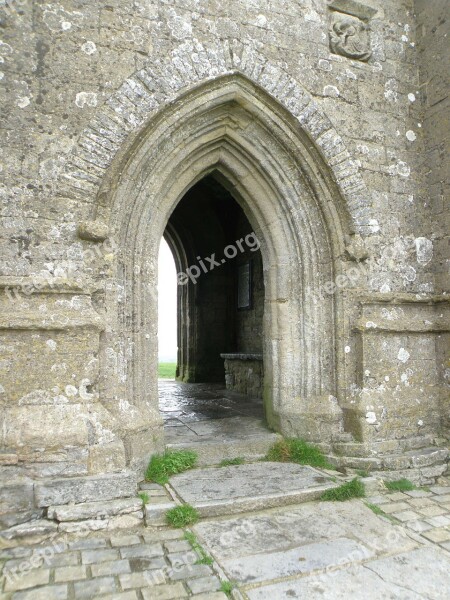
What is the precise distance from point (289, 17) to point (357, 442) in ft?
12.8

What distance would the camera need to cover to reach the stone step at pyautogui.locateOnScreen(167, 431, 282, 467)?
13.0 feet

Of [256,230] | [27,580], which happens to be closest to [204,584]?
[27,580]

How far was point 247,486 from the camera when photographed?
3.47 m

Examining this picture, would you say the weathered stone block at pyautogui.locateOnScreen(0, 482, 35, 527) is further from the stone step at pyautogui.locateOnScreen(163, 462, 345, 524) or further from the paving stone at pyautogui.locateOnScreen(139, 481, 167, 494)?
the stone step at pyautogui.locateOnScreen(163, 462, 345, 524)

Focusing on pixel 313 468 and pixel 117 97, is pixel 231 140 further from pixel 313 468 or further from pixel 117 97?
pixel 313 468

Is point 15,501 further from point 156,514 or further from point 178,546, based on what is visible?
point 178,546

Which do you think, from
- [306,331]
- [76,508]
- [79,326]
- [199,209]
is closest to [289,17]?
[306,331]

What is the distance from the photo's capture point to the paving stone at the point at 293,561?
2.47m

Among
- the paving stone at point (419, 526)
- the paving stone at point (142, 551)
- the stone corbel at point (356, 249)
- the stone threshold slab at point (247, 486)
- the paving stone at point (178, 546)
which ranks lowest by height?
the paving stone at point (419, 526)

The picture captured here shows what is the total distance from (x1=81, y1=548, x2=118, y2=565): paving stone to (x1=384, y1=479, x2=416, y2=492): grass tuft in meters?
→ 2.23

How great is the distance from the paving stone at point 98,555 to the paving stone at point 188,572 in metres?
0.37

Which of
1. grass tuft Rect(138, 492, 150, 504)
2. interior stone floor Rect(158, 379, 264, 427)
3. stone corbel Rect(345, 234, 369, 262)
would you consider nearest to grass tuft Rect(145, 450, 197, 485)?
grass tuft Rect(138, 492, 150, 504)

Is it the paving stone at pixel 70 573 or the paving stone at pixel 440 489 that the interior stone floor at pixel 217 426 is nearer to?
the paving stone at pixel 440 489

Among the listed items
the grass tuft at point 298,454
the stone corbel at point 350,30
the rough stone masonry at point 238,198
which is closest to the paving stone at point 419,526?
the rough stone masonry at point 238,198
